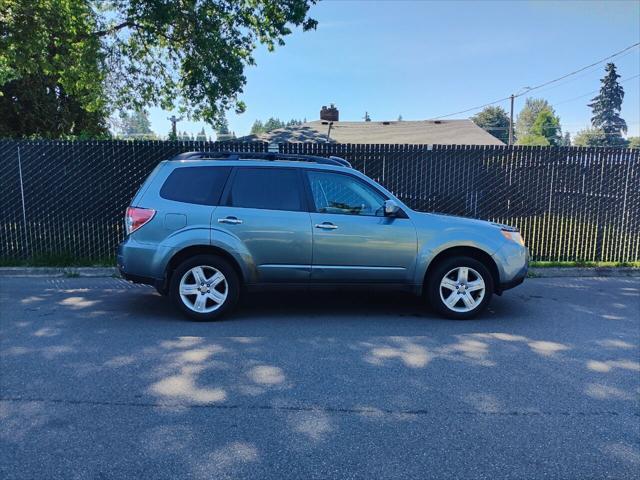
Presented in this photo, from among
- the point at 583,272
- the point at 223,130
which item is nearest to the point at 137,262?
the point at 583,272

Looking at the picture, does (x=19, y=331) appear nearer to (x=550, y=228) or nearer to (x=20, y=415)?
(x=20, y=415)

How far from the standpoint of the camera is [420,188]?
9742 mm

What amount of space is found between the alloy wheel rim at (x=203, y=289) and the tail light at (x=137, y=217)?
0.77 m

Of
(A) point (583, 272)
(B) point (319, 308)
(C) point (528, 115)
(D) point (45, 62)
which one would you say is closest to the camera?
(B) point (319, 308)

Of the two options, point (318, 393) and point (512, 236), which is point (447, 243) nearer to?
point (512, 236)

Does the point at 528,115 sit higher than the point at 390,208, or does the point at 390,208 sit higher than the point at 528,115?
the point at 528,115

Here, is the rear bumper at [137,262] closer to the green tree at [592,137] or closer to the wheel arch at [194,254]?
the wheel arch at [194,254]

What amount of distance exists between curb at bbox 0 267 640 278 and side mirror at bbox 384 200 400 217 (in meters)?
4.27

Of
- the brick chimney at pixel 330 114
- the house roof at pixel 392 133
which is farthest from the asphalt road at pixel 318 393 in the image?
the brick chimney at pixel 330 114

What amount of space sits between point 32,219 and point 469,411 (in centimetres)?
875

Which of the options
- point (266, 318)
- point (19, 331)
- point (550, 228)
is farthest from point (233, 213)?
point (550, 228)

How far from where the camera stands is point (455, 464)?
303 centimetres

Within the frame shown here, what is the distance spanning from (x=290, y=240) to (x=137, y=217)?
1.78 m

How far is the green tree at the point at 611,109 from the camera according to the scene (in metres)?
84.6
